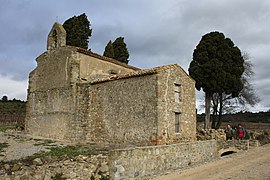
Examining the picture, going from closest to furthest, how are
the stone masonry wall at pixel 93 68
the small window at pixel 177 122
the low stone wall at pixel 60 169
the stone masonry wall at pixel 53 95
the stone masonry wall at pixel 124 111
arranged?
1. the low stone wall at pixel 60 169
2. the stone masonry wall at pixel 124 111
3. the small window at pixel 177 122
4. the stone masonry wall at pixel 53 95
5. the stone masonry wall at pixel 93 68

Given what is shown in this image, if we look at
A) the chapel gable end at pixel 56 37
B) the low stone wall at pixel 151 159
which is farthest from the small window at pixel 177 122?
the chapel gable end at pixel 56 37

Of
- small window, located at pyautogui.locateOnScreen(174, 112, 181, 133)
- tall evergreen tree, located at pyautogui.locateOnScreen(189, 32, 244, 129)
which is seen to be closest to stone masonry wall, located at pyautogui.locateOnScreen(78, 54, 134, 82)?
small window, located at pyautogui.locateOnScreen(174, 112, 181, 133)

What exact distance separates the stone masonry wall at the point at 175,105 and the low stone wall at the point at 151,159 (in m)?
0.82

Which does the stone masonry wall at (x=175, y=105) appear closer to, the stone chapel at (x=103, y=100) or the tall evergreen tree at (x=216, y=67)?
the stone chapel at (x=103, y=100)

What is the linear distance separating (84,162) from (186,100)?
7.50m

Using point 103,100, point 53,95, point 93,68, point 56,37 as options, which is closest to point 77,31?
point 56,37

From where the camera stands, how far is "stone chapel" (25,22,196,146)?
13.1 metres

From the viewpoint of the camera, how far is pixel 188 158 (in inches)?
524

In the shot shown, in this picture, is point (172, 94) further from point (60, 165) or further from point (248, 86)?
point (248, 86)

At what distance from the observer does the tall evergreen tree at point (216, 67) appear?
23109 millimetres

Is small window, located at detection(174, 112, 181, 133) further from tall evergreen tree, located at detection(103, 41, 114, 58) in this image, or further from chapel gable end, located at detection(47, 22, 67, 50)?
tall evergreen tree, located at detection(103, 41, 114, 58)

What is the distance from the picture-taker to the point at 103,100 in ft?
49.3

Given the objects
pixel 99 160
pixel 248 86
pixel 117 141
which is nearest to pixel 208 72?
pixel 248 86

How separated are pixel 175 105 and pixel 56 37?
9.61 m
